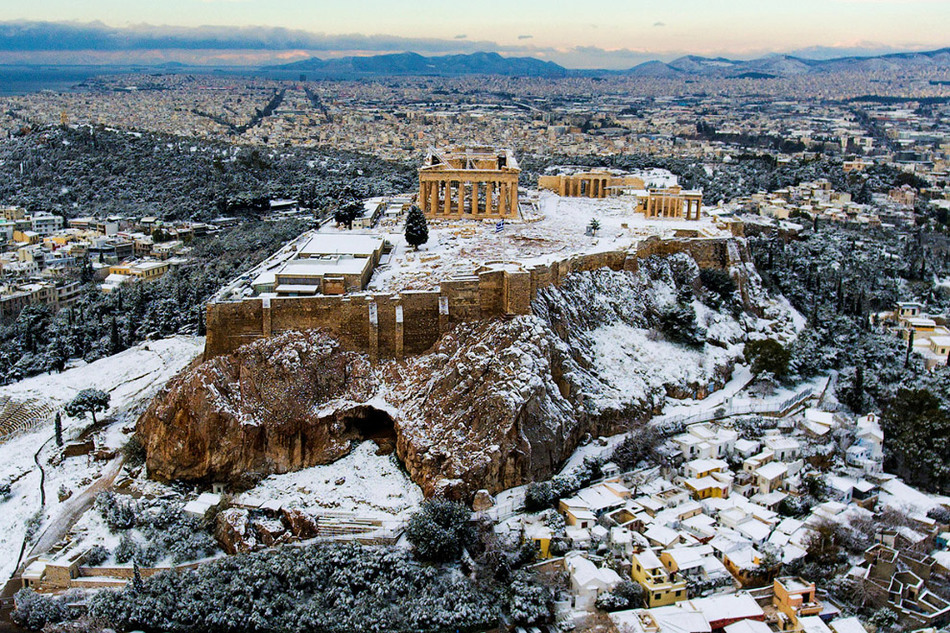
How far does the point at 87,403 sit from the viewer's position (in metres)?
29.8

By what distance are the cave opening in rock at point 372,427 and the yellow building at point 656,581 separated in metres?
8.68

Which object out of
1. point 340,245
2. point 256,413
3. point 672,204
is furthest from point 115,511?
point 672,204

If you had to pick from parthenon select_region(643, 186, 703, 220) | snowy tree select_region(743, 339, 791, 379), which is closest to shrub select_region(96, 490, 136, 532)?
snowy tree select_region(743, 339, 791, 379)

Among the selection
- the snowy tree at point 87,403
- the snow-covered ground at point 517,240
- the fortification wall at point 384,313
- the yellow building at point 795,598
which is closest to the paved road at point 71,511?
the snowy tree at point 87,403

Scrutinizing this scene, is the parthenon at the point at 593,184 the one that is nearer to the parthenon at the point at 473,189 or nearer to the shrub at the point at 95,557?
the parthenon at the point at 473,189

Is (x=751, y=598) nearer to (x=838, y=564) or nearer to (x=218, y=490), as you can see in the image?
(x=838, y=564)

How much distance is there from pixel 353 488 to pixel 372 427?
2.92 metres

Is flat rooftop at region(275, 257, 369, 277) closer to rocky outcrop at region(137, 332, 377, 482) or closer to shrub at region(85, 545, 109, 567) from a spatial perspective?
rocky outcrop at region(137, 332, 377, 482)

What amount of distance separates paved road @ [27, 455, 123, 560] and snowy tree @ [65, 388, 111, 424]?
3295 millimetres

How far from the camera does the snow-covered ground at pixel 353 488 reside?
24875 millimetres

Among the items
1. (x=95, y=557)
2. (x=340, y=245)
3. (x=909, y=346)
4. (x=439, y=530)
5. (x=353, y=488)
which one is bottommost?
(x=95, y=557)

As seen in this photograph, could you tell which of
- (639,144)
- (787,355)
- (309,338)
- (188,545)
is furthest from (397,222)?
(639,144)

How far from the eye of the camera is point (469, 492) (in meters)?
25.0

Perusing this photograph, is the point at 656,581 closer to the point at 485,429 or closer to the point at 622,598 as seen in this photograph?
the point at 622,598
